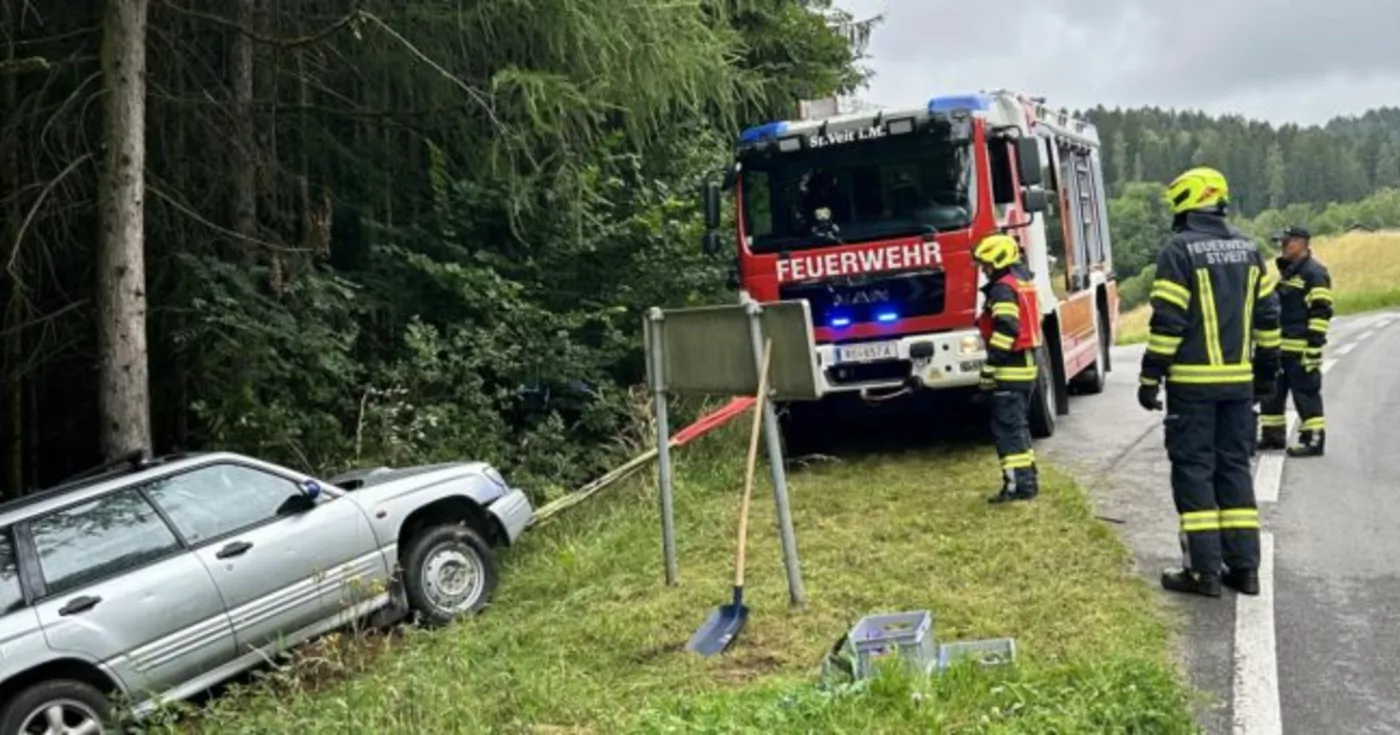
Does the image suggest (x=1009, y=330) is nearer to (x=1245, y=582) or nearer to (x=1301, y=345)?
(x=1245, y=582)

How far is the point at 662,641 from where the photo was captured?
5.36 m

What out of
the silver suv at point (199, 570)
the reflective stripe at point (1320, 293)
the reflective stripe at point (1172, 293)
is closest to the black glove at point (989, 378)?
the reflective stripe at point (1172, 293)

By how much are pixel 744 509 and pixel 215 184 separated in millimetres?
6639

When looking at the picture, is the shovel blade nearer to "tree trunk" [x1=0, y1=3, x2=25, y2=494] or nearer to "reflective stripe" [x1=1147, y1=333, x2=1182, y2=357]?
"reflective stripe" [x1=1147, y1=333, x2=1182, y2=357]

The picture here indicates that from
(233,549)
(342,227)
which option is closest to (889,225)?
(233,549)

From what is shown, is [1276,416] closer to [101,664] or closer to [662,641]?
[662,641]

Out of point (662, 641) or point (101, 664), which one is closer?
point (662, 641)

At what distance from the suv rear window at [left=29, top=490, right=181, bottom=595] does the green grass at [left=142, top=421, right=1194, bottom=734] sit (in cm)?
90

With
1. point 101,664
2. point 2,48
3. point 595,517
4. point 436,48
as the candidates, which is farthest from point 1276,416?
point 2,48

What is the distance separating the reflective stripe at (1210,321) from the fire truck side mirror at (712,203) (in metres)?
4.69

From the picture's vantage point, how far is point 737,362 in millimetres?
5734

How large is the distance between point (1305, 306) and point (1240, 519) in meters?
4.23

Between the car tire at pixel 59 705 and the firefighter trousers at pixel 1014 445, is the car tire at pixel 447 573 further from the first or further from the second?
the firefighter trousers at pixel 1014 445

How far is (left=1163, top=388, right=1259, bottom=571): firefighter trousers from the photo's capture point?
216 inches
